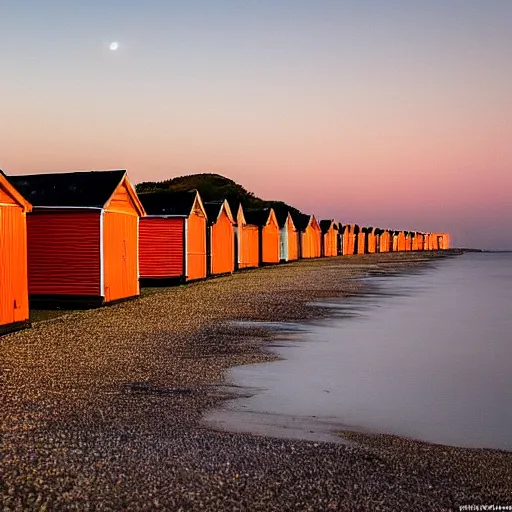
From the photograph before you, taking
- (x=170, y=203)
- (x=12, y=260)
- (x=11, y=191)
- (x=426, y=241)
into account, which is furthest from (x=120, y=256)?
(x=426, y=241)

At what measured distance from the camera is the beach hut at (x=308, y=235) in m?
69.6

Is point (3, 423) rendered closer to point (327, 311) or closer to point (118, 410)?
point (118, 410)

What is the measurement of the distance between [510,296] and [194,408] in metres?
25.6

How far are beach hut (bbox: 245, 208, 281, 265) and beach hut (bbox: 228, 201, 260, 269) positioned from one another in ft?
4.88

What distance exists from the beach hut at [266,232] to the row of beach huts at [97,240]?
20.0 ft

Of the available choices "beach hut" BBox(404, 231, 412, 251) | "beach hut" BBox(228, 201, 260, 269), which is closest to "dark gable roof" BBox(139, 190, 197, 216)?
"beach hut" BBox(228, 201, 260, 269)

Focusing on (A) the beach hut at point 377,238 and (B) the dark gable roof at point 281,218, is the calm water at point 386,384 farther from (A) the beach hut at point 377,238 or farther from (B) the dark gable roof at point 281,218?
(A) the beach hut at point 377,238

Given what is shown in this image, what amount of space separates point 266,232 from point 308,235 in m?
19.3

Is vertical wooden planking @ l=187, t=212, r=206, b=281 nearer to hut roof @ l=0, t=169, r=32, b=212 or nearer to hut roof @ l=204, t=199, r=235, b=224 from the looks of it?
hut roof @ l=204, t=199, r=235, b=224

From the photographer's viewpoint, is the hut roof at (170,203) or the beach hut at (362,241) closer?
the hut roof at (170,203)

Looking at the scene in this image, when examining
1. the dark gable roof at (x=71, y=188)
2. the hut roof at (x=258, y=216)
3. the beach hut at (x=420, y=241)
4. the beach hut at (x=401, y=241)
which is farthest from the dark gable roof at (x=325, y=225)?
the beach hut at (x=420, y=241)

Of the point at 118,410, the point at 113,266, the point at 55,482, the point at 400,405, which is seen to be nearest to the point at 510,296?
the point at 113,266

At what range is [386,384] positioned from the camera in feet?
34.4

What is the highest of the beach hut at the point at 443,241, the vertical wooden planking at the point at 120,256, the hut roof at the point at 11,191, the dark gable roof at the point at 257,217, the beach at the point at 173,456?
the hut roof at the point at 11,191
